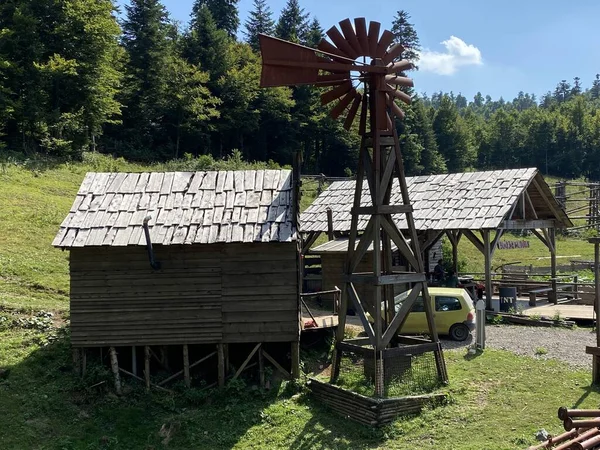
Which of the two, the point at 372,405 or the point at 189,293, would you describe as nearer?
the point at 372,405

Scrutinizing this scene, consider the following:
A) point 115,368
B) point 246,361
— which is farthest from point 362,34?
point 115,368

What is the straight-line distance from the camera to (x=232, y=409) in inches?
539

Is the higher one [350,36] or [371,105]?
[350,36]

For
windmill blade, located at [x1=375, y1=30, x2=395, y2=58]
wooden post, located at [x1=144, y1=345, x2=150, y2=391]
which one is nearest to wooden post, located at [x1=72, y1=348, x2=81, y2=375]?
wooden post, located at [x1=144, y1=345, x2=150, y2=391]

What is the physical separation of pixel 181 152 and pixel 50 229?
3268 cm

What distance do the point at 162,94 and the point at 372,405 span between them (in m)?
46.8

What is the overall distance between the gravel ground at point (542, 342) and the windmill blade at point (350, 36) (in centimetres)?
940

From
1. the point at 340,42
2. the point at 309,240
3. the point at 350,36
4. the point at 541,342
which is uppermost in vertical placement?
the point at 350,36

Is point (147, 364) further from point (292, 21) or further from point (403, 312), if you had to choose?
point (292, 21)

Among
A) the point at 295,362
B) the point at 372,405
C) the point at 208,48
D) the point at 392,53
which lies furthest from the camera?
the point at 208,48

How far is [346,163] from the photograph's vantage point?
67250mm

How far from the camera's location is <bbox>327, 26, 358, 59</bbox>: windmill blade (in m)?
12.7

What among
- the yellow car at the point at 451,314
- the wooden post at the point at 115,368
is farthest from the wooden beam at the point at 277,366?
the yellow car at the point at 451,314

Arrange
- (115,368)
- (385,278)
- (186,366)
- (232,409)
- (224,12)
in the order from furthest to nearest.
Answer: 1. (224,12)
2. (186,366)
3. (115,368)
4. (232,409)
5. (385,278)
